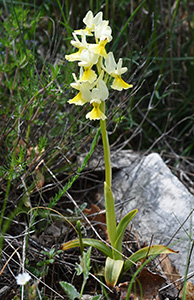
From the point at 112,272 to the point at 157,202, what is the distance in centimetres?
52

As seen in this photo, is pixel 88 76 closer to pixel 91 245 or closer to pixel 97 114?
pixel 97 114

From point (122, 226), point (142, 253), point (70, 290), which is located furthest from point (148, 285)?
point (70, 290)

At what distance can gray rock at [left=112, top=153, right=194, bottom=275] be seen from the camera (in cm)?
161

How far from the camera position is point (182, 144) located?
2400 mm

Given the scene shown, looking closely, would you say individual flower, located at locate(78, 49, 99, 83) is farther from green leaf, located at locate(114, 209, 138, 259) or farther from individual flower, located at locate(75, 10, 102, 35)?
green leaf, located at locate(114, 209, 138, 259)

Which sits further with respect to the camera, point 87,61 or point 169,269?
point 169,269

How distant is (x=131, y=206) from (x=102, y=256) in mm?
352

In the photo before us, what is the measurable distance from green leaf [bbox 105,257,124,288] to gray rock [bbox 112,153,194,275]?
10.7 inches

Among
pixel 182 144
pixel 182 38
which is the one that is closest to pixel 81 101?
pixel 182 144

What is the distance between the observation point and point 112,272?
1.40 metres

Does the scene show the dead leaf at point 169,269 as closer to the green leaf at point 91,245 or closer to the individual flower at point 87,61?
the green leaf at point 91,245

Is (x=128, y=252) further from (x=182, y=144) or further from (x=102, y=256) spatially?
(x=182, y=144)

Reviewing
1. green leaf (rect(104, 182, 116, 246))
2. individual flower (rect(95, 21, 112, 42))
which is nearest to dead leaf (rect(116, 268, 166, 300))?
green leaf (rect(104, 182, 116, 246))

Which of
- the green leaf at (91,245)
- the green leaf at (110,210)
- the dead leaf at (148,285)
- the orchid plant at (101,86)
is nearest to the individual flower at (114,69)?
the orchid plant at (101,86)
